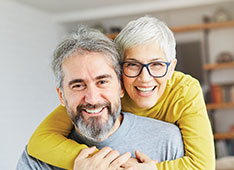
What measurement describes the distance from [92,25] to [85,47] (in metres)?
4.89

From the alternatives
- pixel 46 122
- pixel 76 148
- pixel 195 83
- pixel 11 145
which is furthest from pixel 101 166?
pixel 11 145

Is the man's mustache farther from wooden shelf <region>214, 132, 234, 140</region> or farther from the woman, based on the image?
wooden shelf <region>214, 132, 234, 140</region>

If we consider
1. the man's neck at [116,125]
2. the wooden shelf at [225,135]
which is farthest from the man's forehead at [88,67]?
the wooden shelf at [225,135]

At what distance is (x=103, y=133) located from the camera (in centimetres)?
137

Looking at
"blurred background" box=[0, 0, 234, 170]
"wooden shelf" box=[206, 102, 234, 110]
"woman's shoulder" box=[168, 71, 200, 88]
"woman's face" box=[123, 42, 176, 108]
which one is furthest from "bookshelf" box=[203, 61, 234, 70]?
"woman's face" box=[123, 42, 176, 108]

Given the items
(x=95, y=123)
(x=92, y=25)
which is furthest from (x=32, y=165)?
(x=92, y=25)

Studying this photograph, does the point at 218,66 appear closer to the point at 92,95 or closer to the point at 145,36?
the point at 145,36

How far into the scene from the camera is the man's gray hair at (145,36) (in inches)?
54.0

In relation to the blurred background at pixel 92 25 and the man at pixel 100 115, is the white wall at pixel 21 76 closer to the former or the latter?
the blurred background at pixel 92 25

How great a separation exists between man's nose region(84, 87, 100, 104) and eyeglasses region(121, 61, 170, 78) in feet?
0.60

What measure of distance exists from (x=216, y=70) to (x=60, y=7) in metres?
2.77

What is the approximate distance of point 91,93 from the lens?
4.25 ft

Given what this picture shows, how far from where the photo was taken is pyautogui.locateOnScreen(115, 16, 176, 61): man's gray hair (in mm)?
1371

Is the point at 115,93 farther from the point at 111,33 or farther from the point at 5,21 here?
the point at 111,33
